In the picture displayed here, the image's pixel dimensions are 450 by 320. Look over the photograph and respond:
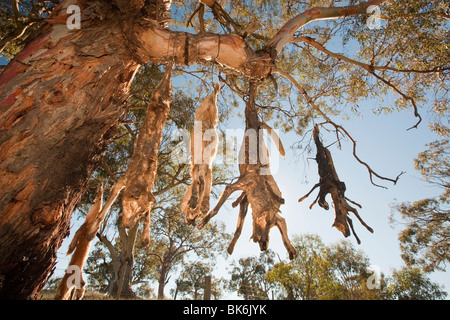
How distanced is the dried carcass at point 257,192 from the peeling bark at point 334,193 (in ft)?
2.25

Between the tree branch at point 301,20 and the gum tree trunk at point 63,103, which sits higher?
the tree branch at point 301,20

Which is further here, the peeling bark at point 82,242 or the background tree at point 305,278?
the background tree at point 305,278

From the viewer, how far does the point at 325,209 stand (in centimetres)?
256

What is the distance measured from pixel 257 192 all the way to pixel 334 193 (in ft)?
3.56

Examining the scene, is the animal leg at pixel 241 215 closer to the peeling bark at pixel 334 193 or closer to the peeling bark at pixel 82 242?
the peeling bark at pixel 334 193

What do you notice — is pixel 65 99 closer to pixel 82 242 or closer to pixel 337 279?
pixel 82 242

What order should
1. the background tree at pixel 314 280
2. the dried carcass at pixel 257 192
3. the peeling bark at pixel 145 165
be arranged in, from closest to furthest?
1. the peeling bark at pixel 145 165
2. the dried carcass at pixel 257 192
3. the background tree at pixel 314 280

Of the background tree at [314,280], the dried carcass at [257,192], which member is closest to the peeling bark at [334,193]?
the dried carcass at [257,192]

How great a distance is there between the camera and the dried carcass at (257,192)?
5.73 ft

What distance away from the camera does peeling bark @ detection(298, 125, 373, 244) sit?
2332mm
